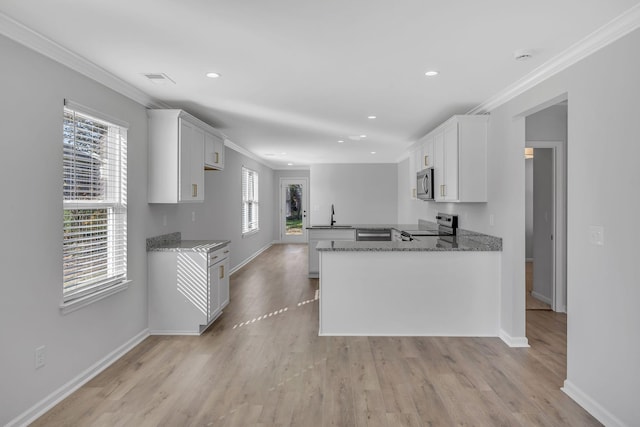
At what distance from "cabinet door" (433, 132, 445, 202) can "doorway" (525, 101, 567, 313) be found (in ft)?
3.46

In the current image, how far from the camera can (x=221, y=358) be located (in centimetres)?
338

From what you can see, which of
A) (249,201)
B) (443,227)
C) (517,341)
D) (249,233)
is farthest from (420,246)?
(249,201)

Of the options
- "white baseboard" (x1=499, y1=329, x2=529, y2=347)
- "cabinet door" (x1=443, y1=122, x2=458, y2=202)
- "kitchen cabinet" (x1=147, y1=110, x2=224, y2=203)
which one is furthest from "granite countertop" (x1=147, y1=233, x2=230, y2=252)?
"white baseboard" (x1=499, y1=329, x2=529, y2=347)

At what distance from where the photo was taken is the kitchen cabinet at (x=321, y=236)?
6.63 meters

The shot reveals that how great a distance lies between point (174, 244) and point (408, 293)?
102 inches

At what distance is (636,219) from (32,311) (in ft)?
11.9

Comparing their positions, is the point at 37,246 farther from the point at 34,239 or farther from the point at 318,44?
the point at 318,44

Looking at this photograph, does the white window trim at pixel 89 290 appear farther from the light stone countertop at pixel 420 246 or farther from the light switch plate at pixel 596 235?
the light switch plate at pixel 596 235

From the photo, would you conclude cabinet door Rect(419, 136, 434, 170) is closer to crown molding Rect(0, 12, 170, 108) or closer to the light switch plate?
the light switch plate

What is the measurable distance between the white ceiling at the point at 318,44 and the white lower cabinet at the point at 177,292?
162 cm

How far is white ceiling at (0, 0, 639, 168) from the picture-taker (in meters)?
2.09

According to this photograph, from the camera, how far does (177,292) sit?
395cm

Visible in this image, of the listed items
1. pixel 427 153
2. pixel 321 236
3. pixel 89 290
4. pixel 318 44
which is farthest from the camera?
pixel 321 236

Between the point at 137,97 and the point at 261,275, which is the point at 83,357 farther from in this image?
the point at 261,275
